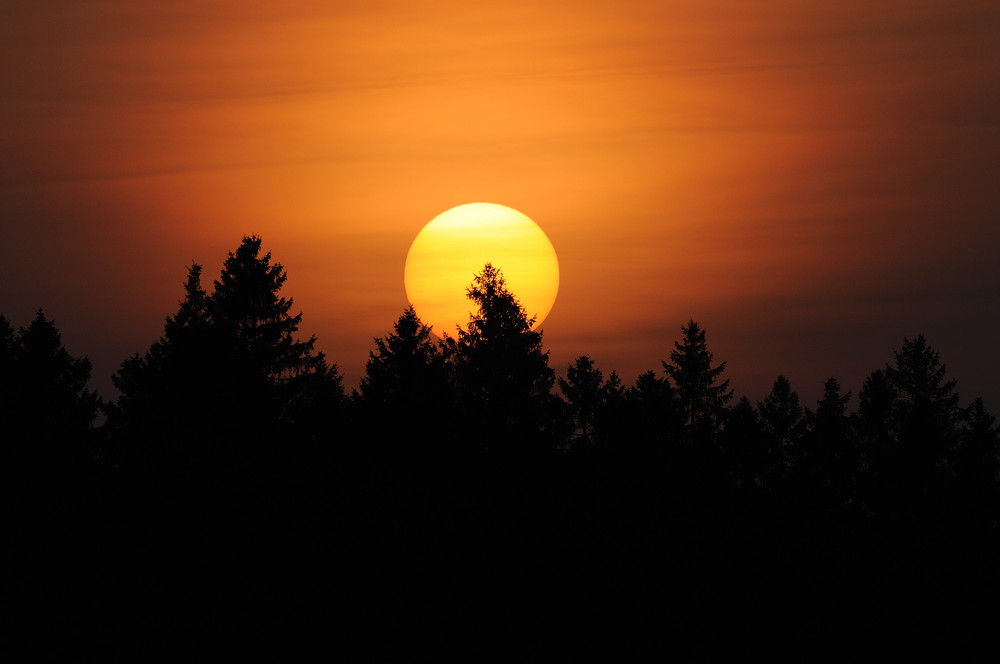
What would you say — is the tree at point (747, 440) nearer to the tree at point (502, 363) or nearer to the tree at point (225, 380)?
the tree at point (502, 363)

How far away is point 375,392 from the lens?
53.9m

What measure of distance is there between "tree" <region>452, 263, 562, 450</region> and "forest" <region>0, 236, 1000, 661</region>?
11.8 feet

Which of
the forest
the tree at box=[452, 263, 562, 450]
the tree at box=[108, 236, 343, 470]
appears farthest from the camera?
the tree at box=[452, 263, 562, 450]

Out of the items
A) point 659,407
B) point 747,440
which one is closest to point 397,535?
point 659,407

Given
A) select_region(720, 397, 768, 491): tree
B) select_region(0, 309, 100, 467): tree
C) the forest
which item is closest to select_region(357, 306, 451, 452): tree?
the forest

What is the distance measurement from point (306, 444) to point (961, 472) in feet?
165

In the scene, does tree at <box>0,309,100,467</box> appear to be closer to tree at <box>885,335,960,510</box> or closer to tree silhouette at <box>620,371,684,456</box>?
tree silhouette at <box>620,371,684,456</box>

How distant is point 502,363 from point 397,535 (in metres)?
30.9

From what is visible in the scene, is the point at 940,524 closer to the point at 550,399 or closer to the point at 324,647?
the point at 550,399

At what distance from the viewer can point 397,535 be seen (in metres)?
40.7

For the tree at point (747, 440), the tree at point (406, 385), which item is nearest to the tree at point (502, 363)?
the tree at point (406, 385)

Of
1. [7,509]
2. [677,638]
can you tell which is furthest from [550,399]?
[7,509]

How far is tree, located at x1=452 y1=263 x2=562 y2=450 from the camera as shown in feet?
226

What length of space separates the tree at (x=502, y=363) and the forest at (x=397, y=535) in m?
3.60
